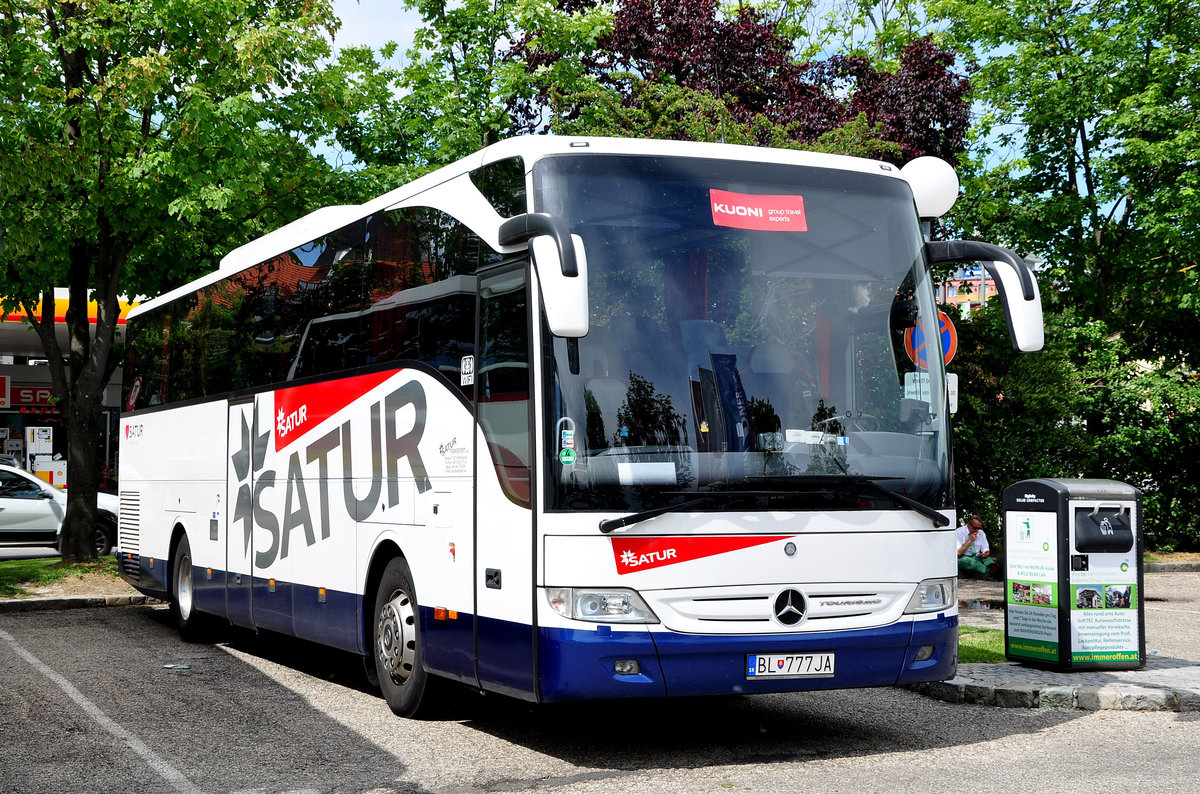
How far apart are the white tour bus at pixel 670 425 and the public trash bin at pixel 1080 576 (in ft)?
9.47

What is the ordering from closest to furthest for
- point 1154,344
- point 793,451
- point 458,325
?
point 793,451
point 458,325
point 1154,344

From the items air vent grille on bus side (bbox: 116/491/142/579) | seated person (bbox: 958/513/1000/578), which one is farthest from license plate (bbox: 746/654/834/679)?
seated person (bbox: 958/513/1000/578)

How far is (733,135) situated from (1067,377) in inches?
303

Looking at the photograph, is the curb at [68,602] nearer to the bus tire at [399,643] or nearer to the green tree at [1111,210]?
the bus tire at [399,643]

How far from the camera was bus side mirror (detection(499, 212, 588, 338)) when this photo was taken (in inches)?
253

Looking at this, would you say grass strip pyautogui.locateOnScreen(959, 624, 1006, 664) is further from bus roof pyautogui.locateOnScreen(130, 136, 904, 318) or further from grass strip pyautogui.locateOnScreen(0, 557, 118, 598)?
grass strip pyautogui.locateOnScreen(0, 557, 118, 598)

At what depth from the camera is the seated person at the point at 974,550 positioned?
19656 mm

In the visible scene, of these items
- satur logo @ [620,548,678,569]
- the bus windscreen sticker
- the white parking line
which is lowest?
the white parking line

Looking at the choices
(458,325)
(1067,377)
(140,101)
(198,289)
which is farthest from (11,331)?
(458,325)

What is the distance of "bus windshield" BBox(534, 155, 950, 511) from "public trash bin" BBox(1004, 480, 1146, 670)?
3.16 m

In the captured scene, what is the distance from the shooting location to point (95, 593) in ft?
55.4

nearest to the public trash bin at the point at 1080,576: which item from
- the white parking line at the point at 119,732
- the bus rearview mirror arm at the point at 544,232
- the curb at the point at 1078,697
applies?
the curb at the point at 1078,697

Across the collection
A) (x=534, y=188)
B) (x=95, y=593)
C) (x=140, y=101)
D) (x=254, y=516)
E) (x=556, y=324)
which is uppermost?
(x=140, y=101)

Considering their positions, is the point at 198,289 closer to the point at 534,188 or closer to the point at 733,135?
the point at 534,188
